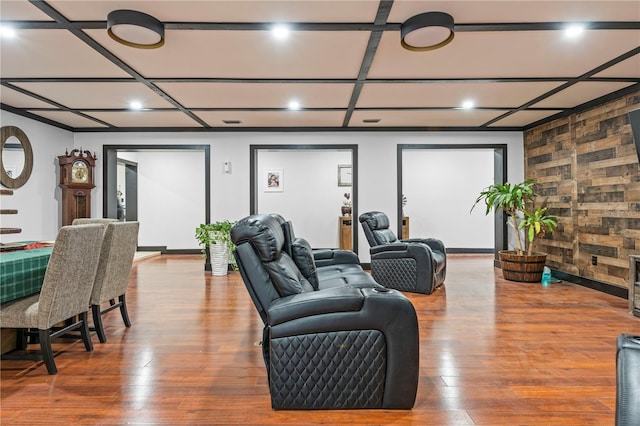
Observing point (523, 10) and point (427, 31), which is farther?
point (427, 31)

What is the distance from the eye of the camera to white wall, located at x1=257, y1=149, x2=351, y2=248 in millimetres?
8664

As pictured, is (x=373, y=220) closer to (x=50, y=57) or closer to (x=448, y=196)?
(x=50, y=57)

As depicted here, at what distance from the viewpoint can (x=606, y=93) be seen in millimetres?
4457

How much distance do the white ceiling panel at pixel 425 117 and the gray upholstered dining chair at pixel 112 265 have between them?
133 inches

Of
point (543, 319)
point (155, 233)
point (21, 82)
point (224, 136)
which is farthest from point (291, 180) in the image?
point (543, 319)

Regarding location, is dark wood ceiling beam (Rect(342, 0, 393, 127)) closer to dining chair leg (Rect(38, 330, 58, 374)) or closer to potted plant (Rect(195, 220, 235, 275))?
potted plant (Rect(195, 220, 235, 275))

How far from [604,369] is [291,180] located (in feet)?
22.8

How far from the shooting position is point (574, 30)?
9.16 feet

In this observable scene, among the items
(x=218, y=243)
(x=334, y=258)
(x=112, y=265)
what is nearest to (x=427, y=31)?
(x=334, y=258)

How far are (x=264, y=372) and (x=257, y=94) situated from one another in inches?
123

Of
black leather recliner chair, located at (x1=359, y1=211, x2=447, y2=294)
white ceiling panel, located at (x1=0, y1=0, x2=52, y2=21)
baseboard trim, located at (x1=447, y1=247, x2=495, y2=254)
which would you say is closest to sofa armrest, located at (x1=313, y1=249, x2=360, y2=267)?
black leather recliner chair, located at (x1=359, y1=211, x2=447, y2=294)

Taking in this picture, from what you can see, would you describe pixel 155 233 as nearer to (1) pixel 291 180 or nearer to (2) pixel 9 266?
(1) pixel 291 180

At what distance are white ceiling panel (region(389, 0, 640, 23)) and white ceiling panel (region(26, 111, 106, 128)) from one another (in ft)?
16.1

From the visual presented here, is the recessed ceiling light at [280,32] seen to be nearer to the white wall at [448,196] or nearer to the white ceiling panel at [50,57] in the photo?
the white ceiling panel at [50,57]
